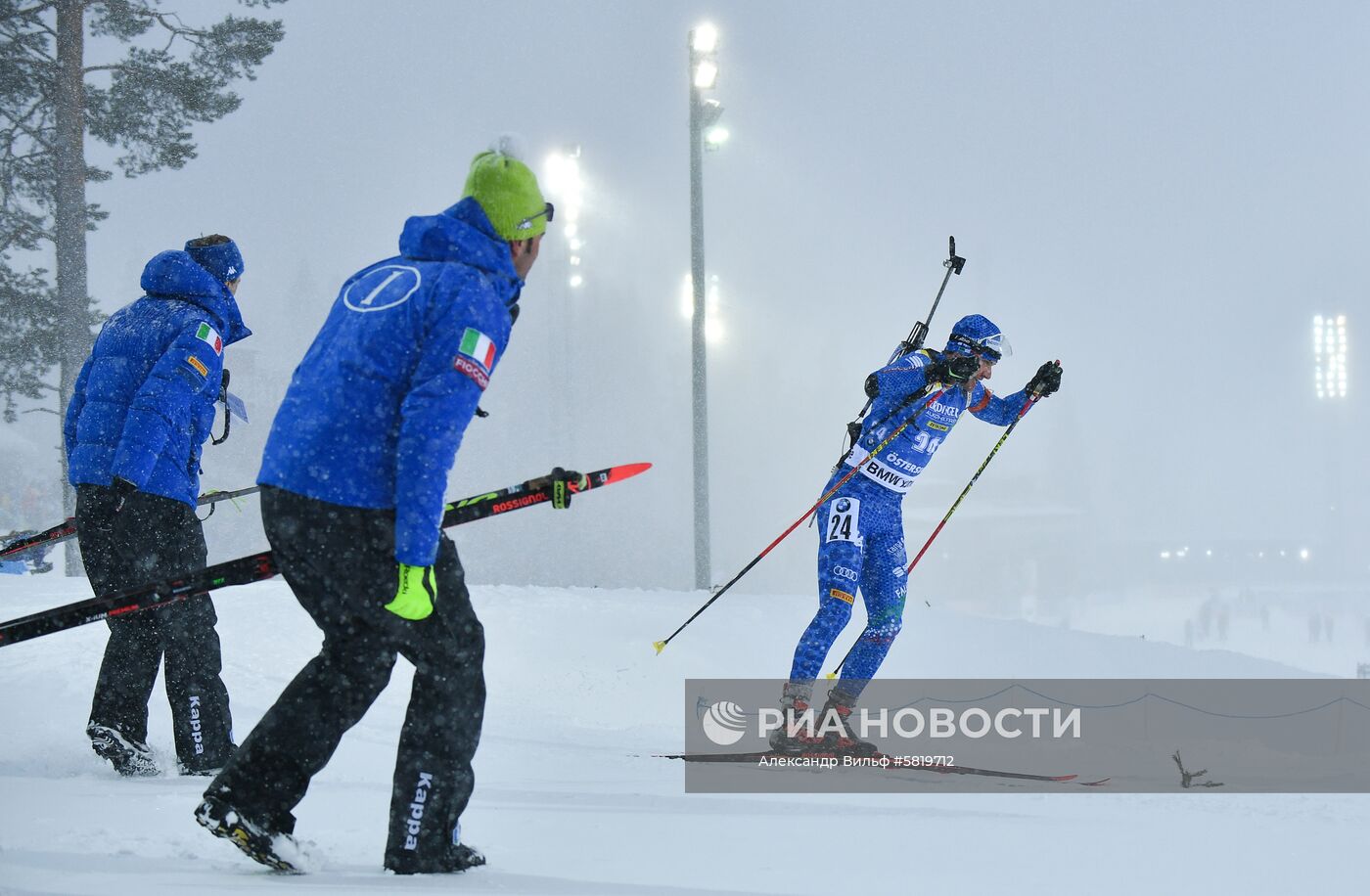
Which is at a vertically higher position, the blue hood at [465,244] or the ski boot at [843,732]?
the blue hood at [465,244]

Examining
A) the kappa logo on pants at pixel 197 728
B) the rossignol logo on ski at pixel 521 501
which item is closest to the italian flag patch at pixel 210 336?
the kappa logo on pants at pixel 197 728

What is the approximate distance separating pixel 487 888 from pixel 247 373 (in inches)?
2085

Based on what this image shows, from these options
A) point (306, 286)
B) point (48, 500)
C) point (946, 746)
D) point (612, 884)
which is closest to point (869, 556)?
point (946, 746)

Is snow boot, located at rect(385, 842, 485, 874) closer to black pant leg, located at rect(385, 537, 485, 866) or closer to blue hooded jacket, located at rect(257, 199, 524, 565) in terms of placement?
black pant leg, located at rect(385, 537, 485, 866)

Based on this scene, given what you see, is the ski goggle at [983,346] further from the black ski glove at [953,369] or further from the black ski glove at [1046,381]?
the black ski glove at [1046,381]

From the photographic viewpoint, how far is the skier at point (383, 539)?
2346mm

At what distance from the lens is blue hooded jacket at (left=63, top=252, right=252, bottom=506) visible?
3.75 m

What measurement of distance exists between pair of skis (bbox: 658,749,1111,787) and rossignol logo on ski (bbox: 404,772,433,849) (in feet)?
8.46

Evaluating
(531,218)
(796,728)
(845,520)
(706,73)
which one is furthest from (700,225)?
(531,218)

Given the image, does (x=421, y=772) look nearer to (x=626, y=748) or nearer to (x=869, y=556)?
(x=626, y=748)

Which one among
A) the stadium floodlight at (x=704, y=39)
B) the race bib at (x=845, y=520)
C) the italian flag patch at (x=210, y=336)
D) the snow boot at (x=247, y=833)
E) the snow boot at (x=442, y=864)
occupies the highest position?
the stadium floodlight at (x=704, y=39)

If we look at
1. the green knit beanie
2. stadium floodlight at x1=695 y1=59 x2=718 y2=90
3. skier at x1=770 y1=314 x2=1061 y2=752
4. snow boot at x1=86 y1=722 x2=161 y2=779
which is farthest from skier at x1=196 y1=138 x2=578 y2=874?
stadium floodlight at x1=695 y1=59 x2=718 y2=90

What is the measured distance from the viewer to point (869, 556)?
5.43m

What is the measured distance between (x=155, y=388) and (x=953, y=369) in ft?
12.0
